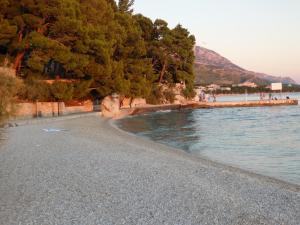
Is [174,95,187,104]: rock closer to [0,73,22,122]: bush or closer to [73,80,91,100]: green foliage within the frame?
[73,80,91,100]: green foliage

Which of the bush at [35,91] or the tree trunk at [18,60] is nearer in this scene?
the bush at [35,91]

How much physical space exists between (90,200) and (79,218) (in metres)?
1.15

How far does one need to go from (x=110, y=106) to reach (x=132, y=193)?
124 ft

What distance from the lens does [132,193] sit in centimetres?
870

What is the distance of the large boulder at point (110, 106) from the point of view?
45.7 meters

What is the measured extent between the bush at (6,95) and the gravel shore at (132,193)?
4.86 ft

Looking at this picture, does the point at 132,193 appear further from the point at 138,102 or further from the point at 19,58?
the point at 138,102

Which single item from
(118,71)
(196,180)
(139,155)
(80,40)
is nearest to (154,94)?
(118,71)

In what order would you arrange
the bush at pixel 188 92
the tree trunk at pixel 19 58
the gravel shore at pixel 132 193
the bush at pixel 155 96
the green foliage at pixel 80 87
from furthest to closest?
the bush at pixel 188 92, the bush at pixel 155 96, the green foliage at pixel 80 87, the tree trunk at pixel 19 58, the gravel shore at pixel 132 193

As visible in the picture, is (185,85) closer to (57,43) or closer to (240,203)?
(57,43)

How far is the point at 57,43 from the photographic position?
37.8 meters

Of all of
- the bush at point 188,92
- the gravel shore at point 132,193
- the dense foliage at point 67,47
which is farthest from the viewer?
the bush at point 188,92

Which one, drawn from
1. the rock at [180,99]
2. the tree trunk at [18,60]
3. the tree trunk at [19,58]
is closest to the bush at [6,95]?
the tree trunk at [19,58]

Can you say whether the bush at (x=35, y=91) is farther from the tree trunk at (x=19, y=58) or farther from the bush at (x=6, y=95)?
the bush at (x=6, y=95)
